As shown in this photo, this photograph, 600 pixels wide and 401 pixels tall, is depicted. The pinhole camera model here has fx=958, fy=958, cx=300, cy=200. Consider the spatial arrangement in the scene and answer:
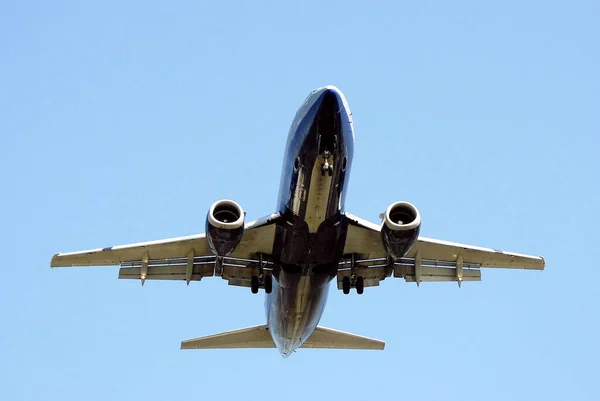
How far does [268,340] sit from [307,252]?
22.8 feet

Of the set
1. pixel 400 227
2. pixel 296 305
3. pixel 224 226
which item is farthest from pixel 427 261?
pixel 224 226

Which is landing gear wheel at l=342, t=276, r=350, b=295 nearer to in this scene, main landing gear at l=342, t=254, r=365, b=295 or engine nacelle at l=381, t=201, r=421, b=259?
main landing gear at l=342, t=254, r=365, b=295

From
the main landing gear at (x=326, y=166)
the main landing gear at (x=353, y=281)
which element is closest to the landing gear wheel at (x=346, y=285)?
the main landing gear at (x=353, y=281)

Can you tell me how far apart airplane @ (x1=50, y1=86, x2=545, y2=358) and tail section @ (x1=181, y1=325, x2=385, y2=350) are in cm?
3

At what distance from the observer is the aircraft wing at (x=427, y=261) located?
95.6ft

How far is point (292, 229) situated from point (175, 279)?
545cm

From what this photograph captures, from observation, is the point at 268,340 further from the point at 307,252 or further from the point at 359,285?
the point at 307,252

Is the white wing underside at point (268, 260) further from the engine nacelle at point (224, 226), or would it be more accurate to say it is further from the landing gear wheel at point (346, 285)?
the engine nacelle at point (224, 226)

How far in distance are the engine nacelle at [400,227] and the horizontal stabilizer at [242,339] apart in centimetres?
851

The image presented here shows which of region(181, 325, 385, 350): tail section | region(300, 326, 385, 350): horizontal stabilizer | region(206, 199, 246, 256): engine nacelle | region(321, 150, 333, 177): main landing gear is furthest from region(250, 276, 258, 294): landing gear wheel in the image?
region(321, 150, 333, 177): main landing gear

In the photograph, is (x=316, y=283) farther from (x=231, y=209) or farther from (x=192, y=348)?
(x=192, y=348)

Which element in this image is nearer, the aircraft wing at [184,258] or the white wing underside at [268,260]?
the aircraft wing at [184,258]

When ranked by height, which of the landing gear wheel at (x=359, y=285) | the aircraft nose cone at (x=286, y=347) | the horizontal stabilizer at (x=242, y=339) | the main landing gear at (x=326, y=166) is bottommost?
the aircraft nose cone at (x=286, y=347)

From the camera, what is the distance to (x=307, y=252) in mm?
27234
